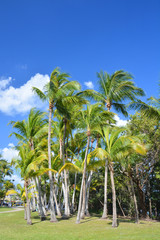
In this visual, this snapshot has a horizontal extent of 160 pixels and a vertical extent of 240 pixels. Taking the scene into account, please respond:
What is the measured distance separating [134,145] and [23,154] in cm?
760

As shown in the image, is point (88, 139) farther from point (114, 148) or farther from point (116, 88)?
point (116, 88)

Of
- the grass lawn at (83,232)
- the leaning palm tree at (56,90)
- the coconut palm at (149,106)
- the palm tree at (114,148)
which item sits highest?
the leaning palm tree at (56,90)

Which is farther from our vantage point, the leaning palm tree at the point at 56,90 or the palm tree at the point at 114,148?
the leaning palm tree at the point at 56,90

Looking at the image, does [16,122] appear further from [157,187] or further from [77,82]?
[157,187]

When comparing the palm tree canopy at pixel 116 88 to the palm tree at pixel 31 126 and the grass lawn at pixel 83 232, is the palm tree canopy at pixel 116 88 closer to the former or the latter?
the palm tree at pixel 31 126

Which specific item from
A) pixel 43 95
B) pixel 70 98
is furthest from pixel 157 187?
pixel 43 95

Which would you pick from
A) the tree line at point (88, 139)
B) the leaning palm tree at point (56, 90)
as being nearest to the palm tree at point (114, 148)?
the tree line at point (88, 139)

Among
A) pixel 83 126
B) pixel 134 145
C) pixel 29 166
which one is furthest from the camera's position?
pixel 83 126

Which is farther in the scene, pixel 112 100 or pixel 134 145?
pixel 112 100

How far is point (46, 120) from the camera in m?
19.9

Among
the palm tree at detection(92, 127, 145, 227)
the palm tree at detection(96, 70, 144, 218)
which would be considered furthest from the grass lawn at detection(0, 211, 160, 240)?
the palm tree at detection(96, 70, 144, 218)

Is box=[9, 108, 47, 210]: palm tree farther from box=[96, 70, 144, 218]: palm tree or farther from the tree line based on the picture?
box=[96, 70, 144, 218]: palm tree

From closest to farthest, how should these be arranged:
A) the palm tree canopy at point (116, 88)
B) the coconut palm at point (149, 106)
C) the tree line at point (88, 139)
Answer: the coconut palm at point (149, 106) → the tree line at point (88, 139) → the palm tree canopy at point (116, 88)

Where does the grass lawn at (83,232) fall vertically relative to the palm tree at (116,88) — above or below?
below
